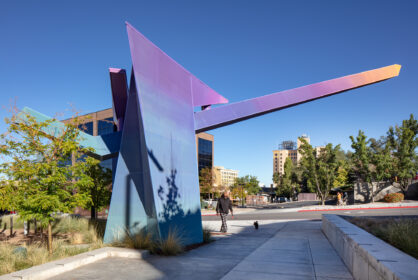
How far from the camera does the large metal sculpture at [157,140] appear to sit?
323 inches

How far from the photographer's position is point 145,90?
8.26 m

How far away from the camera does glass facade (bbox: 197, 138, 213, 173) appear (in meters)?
57.6

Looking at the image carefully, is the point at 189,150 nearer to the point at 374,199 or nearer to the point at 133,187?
the point at 133,187

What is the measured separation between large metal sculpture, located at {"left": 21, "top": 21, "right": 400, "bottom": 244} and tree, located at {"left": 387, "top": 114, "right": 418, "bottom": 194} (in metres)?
26.4

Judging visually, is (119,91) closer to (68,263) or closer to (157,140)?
(157,140)

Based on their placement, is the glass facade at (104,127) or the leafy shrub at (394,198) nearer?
the leafy shrub at (394,198)

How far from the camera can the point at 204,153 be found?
2341 inches

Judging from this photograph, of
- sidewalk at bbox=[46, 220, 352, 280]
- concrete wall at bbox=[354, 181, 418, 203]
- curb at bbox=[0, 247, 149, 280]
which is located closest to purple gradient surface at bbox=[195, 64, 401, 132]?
sidewalk at bbox=[46, 220, 352, 280]

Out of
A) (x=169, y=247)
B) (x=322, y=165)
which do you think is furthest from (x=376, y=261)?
(x=322, y=165)

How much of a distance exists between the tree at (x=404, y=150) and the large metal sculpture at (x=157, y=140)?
26430 mm

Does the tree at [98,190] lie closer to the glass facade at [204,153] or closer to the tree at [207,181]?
the tree at [207,181]

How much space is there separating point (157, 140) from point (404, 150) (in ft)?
101

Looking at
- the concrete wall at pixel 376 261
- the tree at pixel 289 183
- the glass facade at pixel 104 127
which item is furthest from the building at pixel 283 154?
the concrete wall at pixel 376 261

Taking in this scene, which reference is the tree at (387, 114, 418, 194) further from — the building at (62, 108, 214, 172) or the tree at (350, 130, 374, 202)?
the building at (62, 108, 214, 172)
